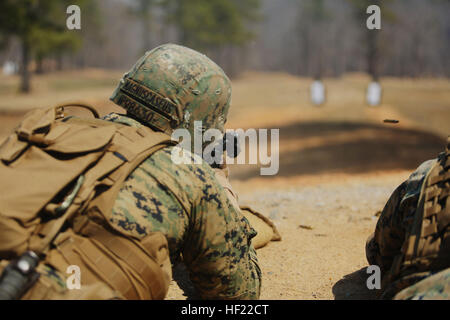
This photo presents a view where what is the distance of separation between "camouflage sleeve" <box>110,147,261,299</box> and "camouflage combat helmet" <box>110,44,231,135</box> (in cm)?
44

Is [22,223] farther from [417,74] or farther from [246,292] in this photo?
[417,74]

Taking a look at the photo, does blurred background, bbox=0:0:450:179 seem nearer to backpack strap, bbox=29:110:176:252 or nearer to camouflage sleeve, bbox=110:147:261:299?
camouflage sleeve, bbox=110:147:261:299

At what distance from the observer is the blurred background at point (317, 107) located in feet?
12.5

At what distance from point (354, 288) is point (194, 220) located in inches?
55.1

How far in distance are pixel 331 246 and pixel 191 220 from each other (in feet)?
6.95

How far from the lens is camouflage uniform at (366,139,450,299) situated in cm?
175

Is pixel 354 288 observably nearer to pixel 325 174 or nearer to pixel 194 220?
pixel 194 220

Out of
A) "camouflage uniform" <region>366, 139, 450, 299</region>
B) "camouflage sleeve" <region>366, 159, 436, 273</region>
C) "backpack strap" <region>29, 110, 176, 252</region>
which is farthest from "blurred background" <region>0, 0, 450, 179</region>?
"backpack strap" <region>29, 110, 176, 252</region>

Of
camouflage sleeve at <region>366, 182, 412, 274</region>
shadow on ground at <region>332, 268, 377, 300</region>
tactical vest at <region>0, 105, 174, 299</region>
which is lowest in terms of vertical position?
shadow on ground at <region>332, 268, 377, 300</region>

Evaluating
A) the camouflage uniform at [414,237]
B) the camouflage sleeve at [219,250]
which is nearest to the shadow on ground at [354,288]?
the camouflage uniform at [414,237]

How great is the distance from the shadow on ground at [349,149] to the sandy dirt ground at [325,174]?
2 centimetres

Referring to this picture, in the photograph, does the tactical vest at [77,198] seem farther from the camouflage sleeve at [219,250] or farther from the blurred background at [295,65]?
the blurred background at [295,65]
